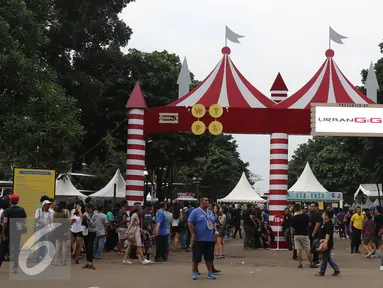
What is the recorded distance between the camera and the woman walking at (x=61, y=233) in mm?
16266

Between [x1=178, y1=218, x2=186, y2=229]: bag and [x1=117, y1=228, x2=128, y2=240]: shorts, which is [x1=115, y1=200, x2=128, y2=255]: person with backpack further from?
[x1=178, y1=218, x2=186, y2=229]: bag

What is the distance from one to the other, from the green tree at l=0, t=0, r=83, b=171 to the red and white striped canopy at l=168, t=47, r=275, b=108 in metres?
4.93

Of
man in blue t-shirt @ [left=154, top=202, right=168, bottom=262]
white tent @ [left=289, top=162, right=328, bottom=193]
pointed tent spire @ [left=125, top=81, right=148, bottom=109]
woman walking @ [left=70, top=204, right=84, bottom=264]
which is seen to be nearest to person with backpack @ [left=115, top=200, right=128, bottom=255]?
man in blue t-shirt @ [left=154, top=202, right=168, bottom=262]

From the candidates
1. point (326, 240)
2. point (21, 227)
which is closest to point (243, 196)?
point (326, 240)

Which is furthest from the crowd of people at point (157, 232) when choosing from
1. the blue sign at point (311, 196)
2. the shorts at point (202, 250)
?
the blue sign at point (311, 196)

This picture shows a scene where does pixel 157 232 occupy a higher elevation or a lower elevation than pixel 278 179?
lower

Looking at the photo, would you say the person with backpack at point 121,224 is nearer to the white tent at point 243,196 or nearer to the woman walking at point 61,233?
the woman walking at point 61,233

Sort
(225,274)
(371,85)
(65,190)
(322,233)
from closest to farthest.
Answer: (322,233) → (225,274) → (371,85) → (65,190)

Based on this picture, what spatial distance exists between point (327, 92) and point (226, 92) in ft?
12.3

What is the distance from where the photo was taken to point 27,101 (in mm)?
20500

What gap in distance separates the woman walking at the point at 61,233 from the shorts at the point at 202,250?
410cm

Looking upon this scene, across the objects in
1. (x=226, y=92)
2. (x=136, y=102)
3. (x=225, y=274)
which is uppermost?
(x=226, y=92)

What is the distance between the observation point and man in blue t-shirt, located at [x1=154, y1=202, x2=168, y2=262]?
59.0 feet

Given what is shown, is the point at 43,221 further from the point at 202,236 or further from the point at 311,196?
the point at 311,196
